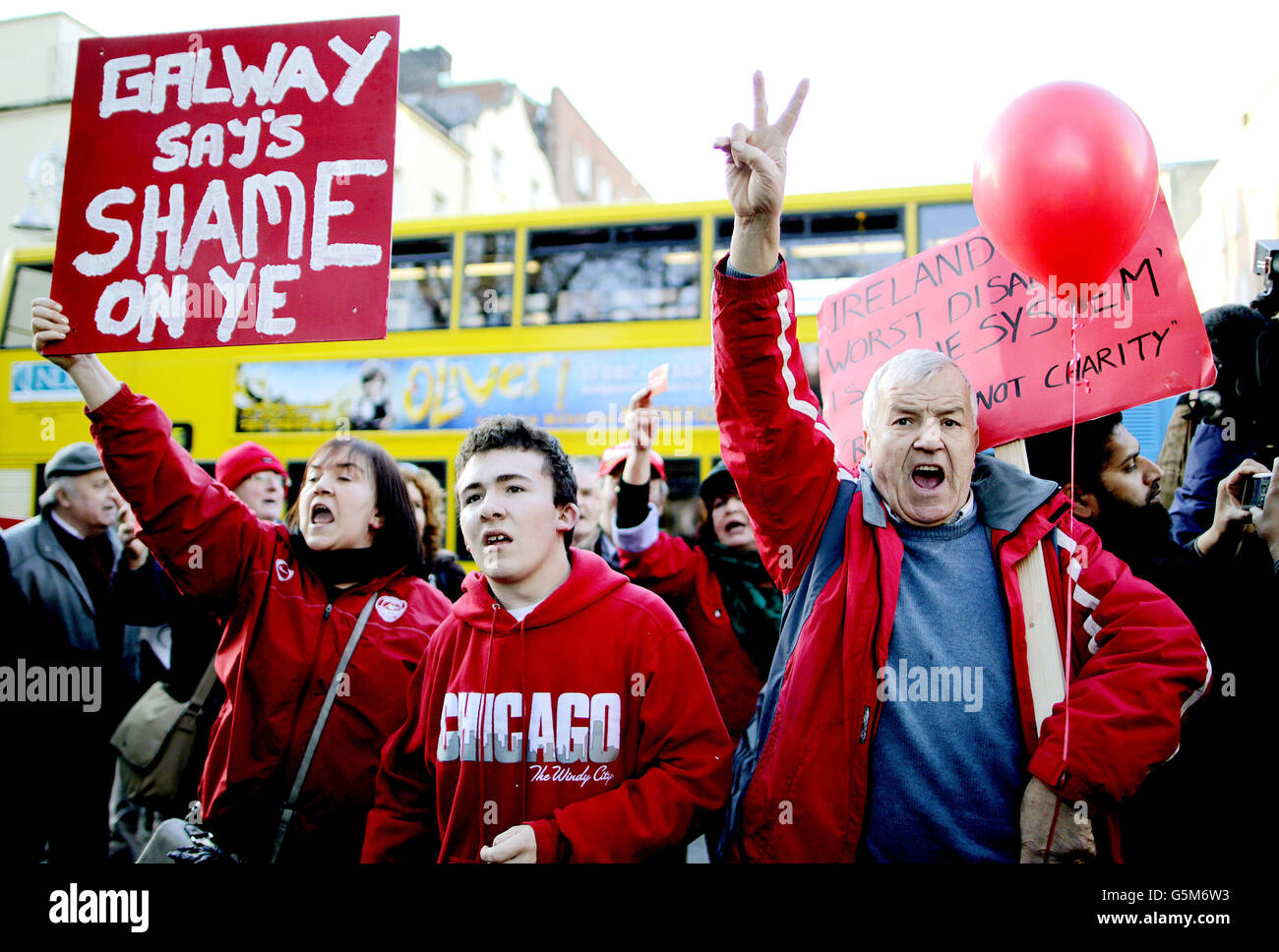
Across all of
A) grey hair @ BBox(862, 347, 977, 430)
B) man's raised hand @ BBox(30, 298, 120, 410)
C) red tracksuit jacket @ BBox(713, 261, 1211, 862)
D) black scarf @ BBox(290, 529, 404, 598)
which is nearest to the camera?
red tracksuit jacket @ BBox(713, 261, 1211, 862)

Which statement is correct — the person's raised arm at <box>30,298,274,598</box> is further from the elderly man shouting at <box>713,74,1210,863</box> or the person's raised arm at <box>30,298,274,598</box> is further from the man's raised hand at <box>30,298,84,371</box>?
the elderly man shouting at <box>713,74,1210,863</box>

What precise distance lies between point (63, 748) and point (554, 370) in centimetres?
442

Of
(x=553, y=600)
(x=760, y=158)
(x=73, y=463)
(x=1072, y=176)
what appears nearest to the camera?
(x=760, y=158)

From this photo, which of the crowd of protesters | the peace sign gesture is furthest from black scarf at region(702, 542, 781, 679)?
the peace sign gesture

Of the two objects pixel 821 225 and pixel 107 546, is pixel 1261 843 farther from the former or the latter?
pixel 821 225

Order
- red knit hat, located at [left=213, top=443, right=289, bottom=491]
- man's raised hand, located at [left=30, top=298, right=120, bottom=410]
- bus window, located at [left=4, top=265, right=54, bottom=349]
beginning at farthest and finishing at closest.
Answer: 1. bus window, located at [left=4, top=265, right=54, bottom=349]
2. red knit hat, located at [left=213, top=443, right=289, bottom=491]
3. man's raised hand, located at [left=30, top=298, right=120, bottom=410]

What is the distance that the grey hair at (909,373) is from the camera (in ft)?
6.50

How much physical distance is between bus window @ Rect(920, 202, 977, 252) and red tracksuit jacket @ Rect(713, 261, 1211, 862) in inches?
200

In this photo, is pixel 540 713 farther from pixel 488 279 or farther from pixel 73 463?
pixel 488 279

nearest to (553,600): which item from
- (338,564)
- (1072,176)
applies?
(338,564)

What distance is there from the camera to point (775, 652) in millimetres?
2121

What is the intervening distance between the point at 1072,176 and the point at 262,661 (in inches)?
88.6

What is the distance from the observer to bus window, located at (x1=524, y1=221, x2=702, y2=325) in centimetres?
697

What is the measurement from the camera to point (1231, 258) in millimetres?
11266
